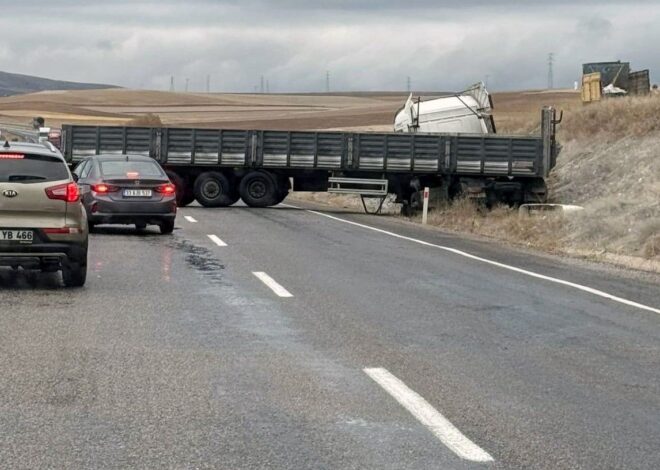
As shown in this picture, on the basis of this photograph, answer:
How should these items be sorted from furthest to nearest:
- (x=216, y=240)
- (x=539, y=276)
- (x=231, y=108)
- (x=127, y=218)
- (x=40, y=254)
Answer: (x=231, y=108) < (x=127, y=218) < (x=216, y=240) < (x=539, y=276) < (x=40, y=254)

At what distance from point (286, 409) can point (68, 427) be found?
135 cm

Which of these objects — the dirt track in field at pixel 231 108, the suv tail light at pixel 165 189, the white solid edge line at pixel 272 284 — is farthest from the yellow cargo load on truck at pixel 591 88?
the white solid edge line at pixel 272 284

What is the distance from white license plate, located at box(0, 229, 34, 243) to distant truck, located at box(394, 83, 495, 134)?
22885 millimetres

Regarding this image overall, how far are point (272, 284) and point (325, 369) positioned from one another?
5199 mm

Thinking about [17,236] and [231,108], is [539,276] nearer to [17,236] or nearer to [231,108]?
[17,236]

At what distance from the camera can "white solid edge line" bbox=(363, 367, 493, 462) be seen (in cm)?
586

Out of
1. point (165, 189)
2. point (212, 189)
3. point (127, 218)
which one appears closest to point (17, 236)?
point (127, 218)

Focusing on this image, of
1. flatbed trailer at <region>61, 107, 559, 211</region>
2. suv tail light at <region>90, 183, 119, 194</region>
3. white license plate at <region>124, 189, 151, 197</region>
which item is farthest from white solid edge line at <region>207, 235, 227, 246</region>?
flatbed trailer at <region>61, 107, 559, 211</region>

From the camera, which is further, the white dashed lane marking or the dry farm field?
the dry farm field

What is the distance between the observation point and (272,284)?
521 inches

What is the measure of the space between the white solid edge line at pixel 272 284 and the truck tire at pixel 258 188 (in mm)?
17083

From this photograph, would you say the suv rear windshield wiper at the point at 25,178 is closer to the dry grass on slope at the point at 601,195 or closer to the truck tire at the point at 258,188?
the dry grass on slope at the point at 601,195

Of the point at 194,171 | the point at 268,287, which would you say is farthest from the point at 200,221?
the point at 268,287

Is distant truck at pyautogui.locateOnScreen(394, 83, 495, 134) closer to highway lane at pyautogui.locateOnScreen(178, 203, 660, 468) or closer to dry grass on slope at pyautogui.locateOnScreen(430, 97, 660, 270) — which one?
dry grass on slope at pyautogui.locateOnScreen(430, 97, 660, 270)
